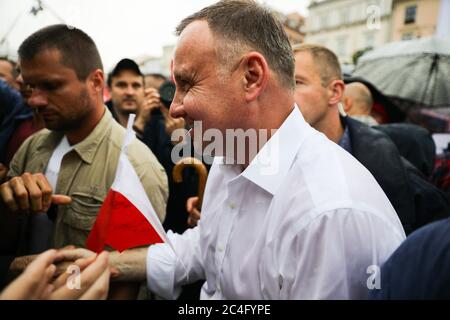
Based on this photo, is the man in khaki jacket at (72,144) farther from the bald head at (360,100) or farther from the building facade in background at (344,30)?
the building facade in background at (344,30)

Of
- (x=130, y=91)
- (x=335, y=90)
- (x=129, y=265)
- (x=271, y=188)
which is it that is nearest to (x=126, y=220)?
(x=129, y=265)

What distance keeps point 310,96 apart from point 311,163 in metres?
1.40

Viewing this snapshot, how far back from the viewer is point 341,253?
38.0 inches

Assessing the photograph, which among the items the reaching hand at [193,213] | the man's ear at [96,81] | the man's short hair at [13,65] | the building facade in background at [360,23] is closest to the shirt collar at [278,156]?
the reaching hand at [193,213]

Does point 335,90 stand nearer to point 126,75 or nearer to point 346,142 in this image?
point 346,142

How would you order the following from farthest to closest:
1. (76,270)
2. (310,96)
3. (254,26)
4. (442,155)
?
(442,155) → (310,96) → (254,26) → (76,270)

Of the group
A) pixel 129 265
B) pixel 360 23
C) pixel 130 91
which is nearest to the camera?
pixel 129 265

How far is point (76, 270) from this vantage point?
3.26 feet

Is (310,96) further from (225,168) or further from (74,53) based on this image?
(74,53)

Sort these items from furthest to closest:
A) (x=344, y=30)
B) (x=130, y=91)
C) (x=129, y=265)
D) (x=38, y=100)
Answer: (x=344, y=30) < (x=130, y=91) < (x=38, y=100) < (x=129, y=265)

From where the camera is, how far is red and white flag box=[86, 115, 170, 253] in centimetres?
134

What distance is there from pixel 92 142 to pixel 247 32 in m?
1.20

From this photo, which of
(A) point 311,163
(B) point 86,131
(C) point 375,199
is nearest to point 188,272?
(A) point 311,163

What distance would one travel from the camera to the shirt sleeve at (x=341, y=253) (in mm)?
963
